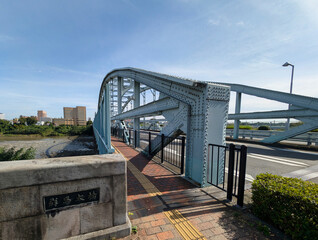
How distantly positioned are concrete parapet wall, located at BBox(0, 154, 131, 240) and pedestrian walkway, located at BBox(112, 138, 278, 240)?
→ 56 centimetres

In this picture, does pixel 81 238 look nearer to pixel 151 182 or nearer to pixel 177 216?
pixel 177 216

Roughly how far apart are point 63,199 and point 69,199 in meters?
0.07

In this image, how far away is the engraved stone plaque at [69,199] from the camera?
1.96 m

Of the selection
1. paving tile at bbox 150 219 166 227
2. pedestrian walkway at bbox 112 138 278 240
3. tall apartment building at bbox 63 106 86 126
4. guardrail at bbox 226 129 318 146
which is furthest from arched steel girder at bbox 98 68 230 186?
tall apartment building at bbox 63 106 86 126

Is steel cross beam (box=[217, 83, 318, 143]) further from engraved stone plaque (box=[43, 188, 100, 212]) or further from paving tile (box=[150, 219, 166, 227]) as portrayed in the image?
engraved stone plaque (box=[43, 188, 100, 212])

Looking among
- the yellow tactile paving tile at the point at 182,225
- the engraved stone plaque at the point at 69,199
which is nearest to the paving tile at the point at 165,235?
the yellow tactile paving tile at the point at 182,225

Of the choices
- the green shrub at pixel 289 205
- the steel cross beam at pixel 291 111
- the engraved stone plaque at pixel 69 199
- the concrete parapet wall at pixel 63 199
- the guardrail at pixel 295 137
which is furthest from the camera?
the guardrail at pixel 295 137

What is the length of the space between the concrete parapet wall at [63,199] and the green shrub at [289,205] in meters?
2.56

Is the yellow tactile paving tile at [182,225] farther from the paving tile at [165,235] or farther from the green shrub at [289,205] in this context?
the green shrub at [289,205]

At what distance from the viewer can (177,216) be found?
2914 mm

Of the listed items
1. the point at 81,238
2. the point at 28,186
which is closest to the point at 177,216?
the point at 81,238

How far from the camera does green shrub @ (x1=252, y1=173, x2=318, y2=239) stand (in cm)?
216

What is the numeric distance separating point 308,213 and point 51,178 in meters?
3.76

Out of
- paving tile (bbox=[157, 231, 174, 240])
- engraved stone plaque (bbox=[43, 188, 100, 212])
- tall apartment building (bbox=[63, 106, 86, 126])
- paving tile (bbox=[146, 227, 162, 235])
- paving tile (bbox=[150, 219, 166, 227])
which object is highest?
engraved stone plaque (bbox=[43, 188, 100, 212])
